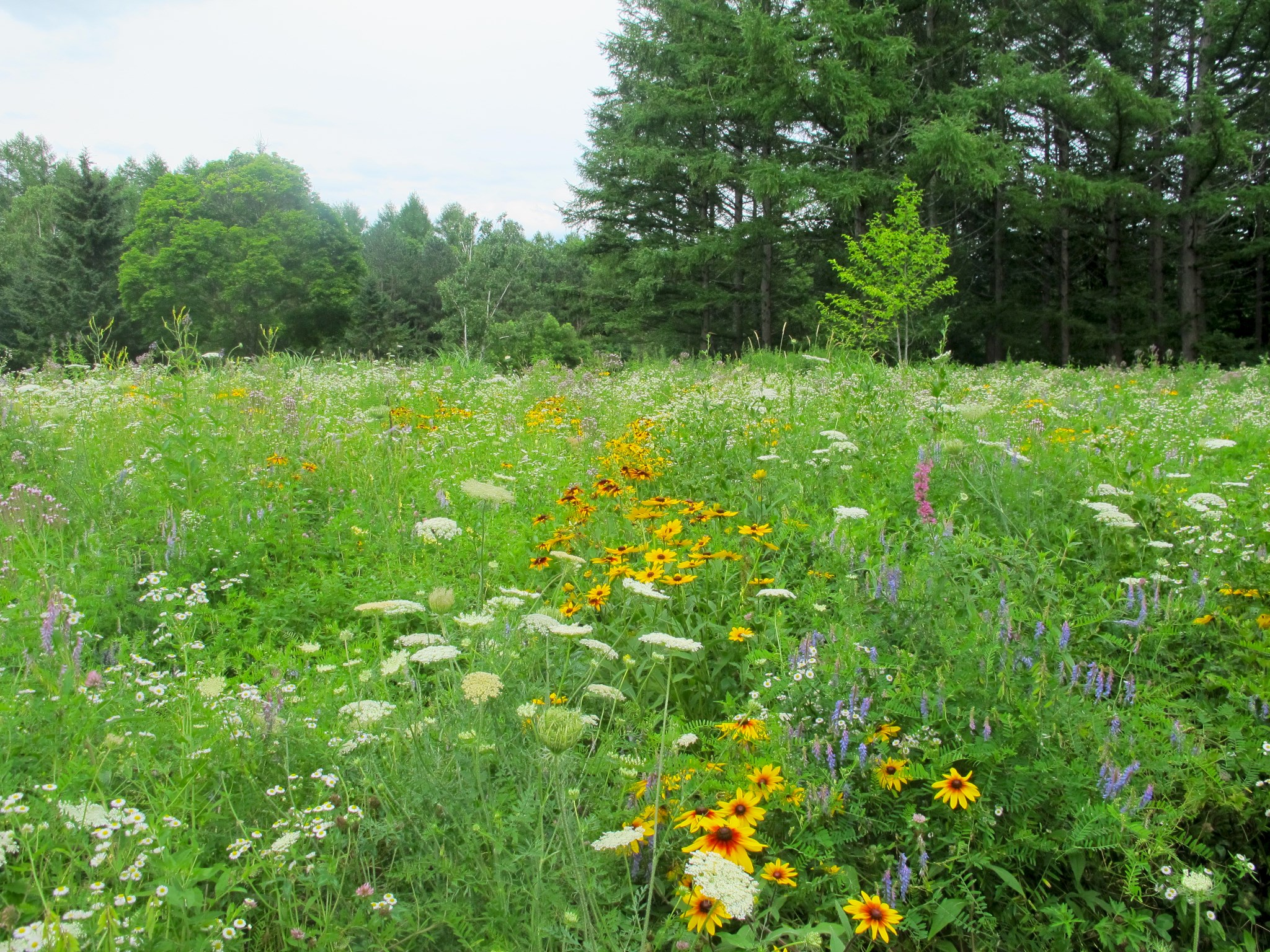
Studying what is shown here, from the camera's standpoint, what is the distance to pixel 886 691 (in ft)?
5.65

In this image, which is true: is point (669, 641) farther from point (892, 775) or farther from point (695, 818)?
point (892, 775)

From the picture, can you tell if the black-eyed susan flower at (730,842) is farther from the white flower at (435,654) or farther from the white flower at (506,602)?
the white flower at (506,602)

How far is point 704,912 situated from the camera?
1285 mm

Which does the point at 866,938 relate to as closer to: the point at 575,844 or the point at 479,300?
the point at 575,844

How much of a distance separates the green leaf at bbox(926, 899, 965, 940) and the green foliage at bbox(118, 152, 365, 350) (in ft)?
126

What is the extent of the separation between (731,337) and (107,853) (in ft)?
86.1

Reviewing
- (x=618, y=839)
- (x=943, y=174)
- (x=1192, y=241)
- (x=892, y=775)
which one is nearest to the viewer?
(x=618, y=839)

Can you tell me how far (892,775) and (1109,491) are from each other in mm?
1843

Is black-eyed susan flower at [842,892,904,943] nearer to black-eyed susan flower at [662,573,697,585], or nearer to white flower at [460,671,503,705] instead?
white flower at [460,671,503,705]

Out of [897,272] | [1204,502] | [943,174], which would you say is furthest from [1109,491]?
[943,174]

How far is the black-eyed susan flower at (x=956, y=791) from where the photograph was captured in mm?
1519

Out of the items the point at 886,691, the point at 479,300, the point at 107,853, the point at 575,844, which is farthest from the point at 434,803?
the point at 479,300

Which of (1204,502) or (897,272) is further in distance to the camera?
(897,272)

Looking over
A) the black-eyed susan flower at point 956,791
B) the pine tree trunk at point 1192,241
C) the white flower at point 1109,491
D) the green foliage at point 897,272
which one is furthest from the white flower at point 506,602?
the pine tree trunk at point 1192,241
